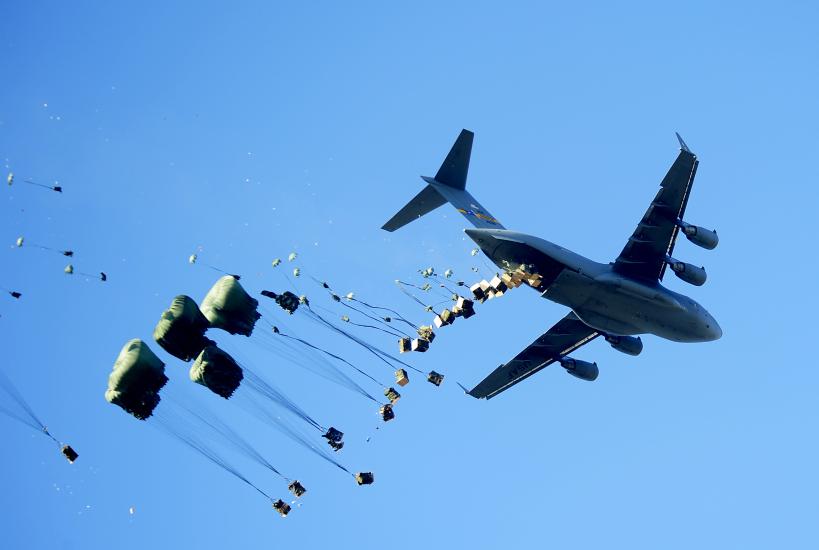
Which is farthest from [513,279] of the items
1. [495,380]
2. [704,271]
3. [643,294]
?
[495,380]

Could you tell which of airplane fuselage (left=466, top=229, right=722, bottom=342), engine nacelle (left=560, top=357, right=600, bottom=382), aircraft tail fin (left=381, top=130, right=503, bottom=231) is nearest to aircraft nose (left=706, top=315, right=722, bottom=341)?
airplane fuselage (left=466, top=229, right=722, bottom=342)

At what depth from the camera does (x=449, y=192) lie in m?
30.6

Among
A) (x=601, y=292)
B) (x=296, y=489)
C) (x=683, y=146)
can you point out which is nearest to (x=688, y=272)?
(x=601, y=292)

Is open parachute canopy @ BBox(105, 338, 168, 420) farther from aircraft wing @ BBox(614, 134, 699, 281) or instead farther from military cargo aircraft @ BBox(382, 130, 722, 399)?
aircraft wing @ BBox(614, 134, 699, 281)

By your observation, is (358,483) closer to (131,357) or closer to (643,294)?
(131,357)

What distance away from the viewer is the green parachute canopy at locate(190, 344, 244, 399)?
24359mm

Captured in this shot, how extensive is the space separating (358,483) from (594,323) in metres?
10.5

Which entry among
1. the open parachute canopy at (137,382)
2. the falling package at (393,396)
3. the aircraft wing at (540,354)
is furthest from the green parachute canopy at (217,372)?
the aircraft wing at (540,354)

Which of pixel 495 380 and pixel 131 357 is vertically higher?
pixel 495 380

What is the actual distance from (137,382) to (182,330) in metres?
1.87

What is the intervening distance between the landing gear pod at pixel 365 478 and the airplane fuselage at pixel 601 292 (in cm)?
778

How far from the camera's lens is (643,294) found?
28.2m

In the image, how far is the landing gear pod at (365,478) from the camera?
962 inches

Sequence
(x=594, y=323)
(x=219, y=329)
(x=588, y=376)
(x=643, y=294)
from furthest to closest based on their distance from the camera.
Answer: (x=588, y=376), (x=594, y=323), (x=643, y=294), (x=219, y=329)
